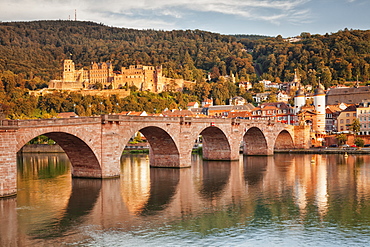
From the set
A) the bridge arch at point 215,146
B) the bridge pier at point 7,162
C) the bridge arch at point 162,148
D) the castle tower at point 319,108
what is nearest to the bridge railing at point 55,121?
the bridge pier at point 7,162

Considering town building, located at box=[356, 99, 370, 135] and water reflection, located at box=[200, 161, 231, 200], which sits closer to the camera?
water reflection, located at box=[200, 161, 231, 200]

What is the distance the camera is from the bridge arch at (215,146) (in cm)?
5288

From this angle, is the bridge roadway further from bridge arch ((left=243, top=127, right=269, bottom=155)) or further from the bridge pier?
bridge arch ((left=243, top=127, right=269, bottom=155))

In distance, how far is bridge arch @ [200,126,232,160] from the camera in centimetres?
5288

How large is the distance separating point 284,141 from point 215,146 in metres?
19.1

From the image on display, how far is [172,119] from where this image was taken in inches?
1700

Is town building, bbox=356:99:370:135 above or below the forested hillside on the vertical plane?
below

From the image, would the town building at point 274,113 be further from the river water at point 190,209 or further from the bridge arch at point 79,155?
the bridge arch at point 79,155

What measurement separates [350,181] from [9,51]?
467 ft

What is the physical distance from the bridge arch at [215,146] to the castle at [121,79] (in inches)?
3052

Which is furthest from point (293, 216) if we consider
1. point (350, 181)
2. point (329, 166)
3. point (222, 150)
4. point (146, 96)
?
point (146, 96)

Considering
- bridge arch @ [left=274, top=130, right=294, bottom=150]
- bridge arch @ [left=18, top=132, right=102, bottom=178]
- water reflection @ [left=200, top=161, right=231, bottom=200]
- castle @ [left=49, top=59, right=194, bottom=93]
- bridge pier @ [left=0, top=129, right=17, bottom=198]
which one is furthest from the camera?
castle @ [left=49, top=59, right=194, bottom=93]

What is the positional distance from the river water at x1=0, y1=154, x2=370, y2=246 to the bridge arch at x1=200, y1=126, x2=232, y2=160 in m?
9.54

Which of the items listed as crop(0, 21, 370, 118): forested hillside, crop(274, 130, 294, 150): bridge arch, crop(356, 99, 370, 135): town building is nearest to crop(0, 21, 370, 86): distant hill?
crop(0, 21, 370, 118): forested hillside
